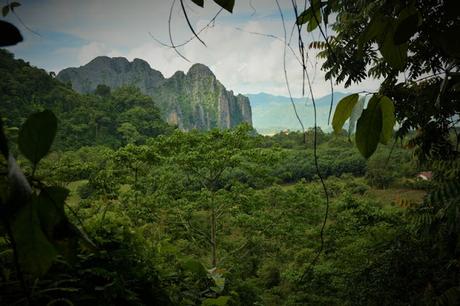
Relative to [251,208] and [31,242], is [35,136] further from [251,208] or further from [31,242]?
[251,208]

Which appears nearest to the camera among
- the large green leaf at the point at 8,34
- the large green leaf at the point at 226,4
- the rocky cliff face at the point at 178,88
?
the large green leaf at the point at 8,34

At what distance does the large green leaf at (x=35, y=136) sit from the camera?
0.19 metres

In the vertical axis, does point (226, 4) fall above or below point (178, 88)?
below

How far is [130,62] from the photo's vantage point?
64375mm

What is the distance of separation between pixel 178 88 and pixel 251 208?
5212cm

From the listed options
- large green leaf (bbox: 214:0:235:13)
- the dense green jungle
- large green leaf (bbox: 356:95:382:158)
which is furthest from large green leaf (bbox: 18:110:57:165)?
large green leaf (bbox: 356:95:382:158)

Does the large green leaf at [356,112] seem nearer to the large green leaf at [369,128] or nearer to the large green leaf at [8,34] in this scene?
the large green leaf at [369,128]

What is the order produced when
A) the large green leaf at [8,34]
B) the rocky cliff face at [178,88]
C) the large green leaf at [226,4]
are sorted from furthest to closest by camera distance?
the rocky cliff face at [178,88]
the large green leaf at [226,4]
the large green leaf at [8,34]

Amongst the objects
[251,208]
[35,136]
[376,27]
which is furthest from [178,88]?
[35,136]

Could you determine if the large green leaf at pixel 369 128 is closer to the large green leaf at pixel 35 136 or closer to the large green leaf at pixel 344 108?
the large green leaf at pixel 344 108

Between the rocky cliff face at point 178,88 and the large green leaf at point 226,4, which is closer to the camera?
the large green leaf at point 226,4

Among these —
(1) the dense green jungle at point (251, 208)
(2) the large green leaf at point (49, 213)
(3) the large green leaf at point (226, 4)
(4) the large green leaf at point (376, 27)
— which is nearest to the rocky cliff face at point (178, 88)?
(1) the dense green jungle at point (251, 208)

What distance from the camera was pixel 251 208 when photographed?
12008mm

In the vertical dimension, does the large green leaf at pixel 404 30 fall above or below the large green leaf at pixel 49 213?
above
